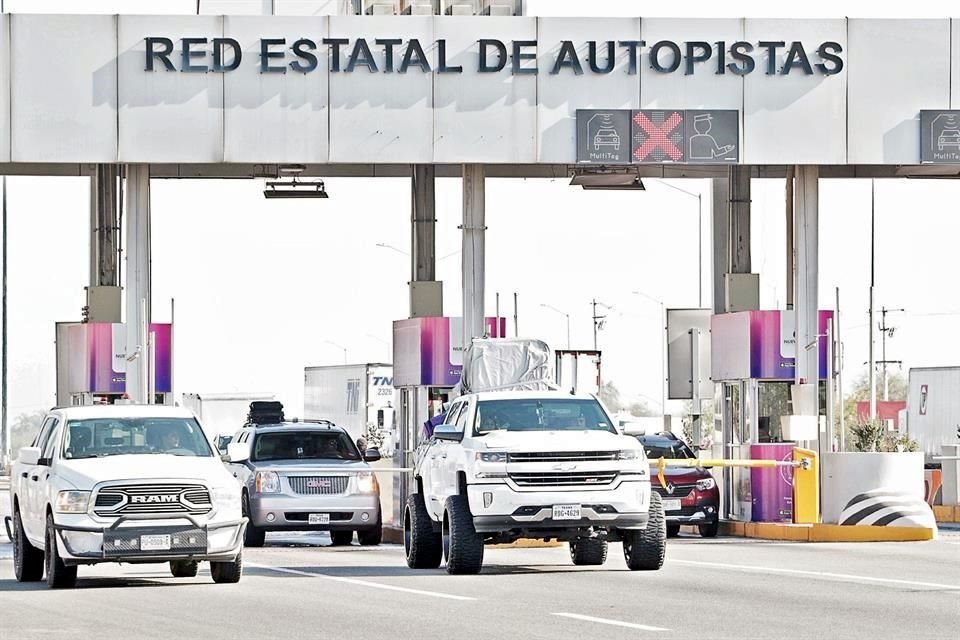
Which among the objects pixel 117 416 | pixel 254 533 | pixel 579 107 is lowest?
pixel 254 533

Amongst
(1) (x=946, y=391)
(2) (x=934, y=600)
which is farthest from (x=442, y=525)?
(1) (x=946, y=391)

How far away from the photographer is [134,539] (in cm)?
2059

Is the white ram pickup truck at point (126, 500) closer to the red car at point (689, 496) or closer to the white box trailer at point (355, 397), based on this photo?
the red car at point (689, 496)

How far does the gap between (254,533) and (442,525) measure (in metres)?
7.69

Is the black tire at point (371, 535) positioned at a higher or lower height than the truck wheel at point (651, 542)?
lower

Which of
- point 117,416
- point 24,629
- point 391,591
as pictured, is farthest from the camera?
point 117,416

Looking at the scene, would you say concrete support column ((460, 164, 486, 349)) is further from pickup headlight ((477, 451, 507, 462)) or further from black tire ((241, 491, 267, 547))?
pickup headlight ((477, 451, 507, 462))

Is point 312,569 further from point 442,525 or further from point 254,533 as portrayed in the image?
point 254,533

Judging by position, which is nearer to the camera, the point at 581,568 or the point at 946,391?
the point at 581,568

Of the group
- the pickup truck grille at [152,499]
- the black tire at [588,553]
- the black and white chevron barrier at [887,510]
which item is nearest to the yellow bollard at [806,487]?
the black and white chevron barrier at [887,510]

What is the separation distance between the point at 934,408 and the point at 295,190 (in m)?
39.3

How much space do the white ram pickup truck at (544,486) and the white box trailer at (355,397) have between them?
52.3m

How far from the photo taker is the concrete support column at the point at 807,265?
3531 centimetres

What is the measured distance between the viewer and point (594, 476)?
22.5 m
